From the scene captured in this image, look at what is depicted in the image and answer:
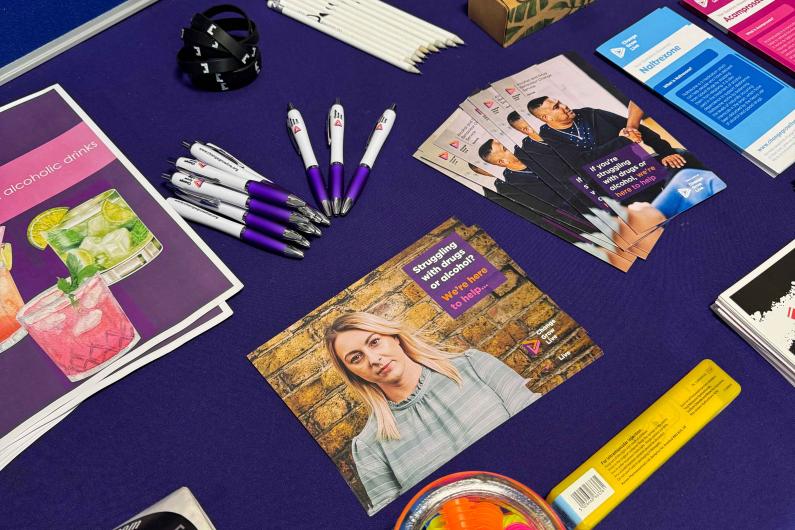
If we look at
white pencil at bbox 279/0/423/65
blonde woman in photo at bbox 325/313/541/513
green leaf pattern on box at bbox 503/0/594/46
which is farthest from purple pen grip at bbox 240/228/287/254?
green leaf pattern on box at bbox 503/0/594/46

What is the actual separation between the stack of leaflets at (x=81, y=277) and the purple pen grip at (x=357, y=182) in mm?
166

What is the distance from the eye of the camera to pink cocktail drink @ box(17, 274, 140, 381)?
2.22 feet

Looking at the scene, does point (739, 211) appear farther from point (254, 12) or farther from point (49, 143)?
point (49, 143)

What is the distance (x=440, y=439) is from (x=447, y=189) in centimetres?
30

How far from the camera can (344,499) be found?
61 centimetres

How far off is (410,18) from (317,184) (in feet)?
1.00

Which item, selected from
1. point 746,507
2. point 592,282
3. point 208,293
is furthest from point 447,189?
point 746,507

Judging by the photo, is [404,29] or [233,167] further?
[404,29]

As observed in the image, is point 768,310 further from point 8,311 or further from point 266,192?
point 8,311

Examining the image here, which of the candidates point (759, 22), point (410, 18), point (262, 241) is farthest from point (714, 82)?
point (262, 241)

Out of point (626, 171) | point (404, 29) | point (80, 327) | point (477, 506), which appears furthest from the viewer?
point (404, 29)

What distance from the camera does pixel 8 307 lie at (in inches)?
27.5

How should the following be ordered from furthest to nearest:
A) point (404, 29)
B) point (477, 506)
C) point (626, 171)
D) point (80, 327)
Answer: point (404, 29) < point (626, 171) < point (80, 327) < point (477, 506)

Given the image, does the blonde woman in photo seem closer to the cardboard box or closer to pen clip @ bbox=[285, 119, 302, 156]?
pen clip @ bbox=[285, 119, 302, 156]
